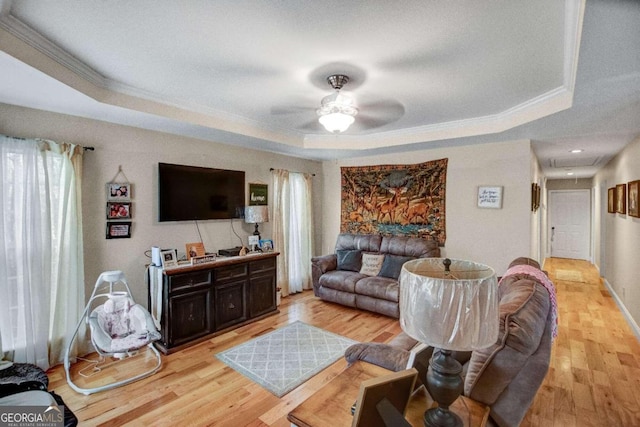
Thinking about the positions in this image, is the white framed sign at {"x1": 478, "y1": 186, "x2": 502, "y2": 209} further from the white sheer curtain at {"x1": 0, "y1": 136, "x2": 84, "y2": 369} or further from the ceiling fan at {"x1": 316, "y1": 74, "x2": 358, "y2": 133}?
the white sheer curtain at {"x1": 0, "y1": 136, "x2": 84, "y2": 369}

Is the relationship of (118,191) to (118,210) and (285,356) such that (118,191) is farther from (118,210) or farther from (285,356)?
(285,356)

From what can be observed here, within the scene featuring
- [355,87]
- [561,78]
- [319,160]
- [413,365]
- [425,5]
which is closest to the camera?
[413,365]

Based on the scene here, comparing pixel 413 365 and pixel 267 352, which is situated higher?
pixel 413 365

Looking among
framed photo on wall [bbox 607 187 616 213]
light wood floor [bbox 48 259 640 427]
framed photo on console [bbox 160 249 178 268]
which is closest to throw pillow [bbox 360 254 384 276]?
light wood floor [bbox 48 259 640 427]

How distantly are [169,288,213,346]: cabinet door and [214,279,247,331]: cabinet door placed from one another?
0.12 meters

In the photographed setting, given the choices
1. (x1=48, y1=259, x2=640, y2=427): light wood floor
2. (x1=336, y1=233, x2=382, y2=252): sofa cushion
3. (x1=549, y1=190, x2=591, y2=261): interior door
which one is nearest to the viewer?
(x1=48, y1=259, x2=640, y2=427): light wood floor

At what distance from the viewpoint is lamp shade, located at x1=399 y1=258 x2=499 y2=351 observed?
1009mm

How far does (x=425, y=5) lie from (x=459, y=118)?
2.39 m

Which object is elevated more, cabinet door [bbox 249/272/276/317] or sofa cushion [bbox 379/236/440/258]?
sofa cushion [bbox 379/236/440/258]

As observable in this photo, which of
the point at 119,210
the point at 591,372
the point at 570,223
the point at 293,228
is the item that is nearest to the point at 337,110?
the point at 119,210

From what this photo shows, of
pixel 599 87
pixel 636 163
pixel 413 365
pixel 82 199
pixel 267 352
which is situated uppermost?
pixel 599 87

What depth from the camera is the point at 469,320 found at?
39.7 inches

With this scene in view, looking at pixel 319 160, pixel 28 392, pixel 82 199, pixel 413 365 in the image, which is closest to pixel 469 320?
pixel 413 365

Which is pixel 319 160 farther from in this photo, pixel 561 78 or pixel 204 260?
pixel 561 78
